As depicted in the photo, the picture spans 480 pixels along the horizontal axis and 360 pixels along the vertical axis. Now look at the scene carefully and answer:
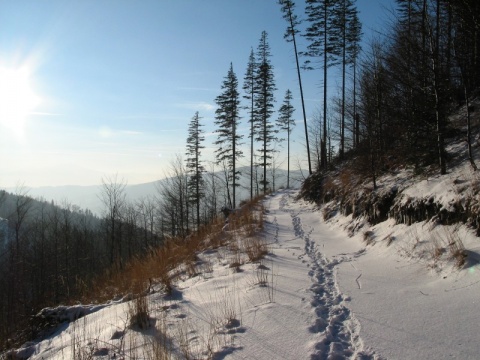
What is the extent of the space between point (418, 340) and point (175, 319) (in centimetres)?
281

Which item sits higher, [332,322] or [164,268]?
[332,322]

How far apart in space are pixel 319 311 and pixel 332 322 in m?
0.32

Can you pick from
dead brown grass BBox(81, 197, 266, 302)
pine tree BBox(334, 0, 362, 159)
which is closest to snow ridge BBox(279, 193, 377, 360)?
A: dead brown grass BBox(81, 197, 266, 302)

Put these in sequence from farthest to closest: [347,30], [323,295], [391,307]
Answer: [347,30] → [323,295] → [391,307]

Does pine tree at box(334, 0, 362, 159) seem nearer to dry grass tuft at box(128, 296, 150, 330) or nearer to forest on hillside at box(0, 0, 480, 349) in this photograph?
forest on hillside at box(0, 0, 480, 349)

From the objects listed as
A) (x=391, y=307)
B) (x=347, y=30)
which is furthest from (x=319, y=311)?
(x=347, y=30)

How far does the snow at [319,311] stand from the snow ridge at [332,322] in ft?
0.03

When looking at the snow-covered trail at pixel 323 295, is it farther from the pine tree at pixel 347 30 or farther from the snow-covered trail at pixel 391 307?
the pine tree at pixel 347 30

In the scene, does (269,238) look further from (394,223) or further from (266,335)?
(266,335)

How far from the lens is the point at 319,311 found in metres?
3.64

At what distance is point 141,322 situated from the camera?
389 centimetres

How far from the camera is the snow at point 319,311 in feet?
9.21

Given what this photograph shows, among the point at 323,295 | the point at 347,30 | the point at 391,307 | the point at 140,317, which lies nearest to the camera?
the point at 391,307

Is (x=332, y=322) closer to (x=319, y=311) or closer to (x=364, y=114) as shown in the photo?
(x=319, y=311)
